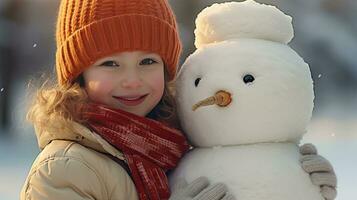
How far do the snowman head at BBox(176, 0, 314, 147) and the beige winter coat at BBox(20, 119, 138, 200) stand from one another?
0.17 metres

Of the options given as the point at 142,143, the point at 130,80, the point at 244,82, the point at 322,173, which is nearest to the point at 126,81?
the point at 130,80

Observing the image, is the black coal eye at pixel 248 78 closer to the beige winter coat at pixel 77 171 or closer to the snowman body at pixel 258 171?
the snowman body at pixel 258 171

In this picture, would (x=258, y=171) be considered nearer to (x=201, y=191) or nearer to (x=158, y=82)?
(x=201, y=191)

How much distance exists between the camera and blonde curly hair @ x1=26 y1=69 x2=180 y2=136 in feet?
4.27

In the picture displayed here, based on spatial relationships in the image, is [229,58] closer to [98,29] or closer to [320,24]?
[98,29]

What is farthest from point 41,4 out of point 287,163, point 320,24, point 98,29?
point 287,163

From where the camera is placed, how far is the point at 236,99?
1.26m

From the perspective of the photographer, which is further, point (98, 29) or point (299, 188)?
point (98, 29)

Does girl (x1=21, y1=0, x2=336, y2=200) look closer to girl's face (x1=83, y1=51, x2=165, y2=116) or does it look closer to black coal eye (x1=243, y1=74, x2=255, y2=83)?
girl's face (x1=83, y1=51, x2=165, y2=116)

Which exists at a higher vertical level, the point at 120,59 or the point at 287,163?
the point at 120,59

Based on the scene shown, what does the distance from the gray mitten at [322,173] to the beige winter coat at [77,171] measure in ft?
1.02

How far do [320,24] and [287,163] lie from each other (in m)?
2.33

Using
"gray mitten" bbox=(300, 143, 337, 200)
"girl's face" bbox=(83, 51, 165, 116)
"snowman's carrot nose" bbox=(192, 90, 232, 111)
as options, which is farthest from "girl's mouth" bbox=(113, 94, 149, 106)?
"gray mitten" bbox=(300, 143, 337, 200)

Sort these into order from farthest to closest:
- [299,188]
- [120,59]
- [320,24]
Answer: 1. [320,24]
2. [120,59]
3. [299,188]
